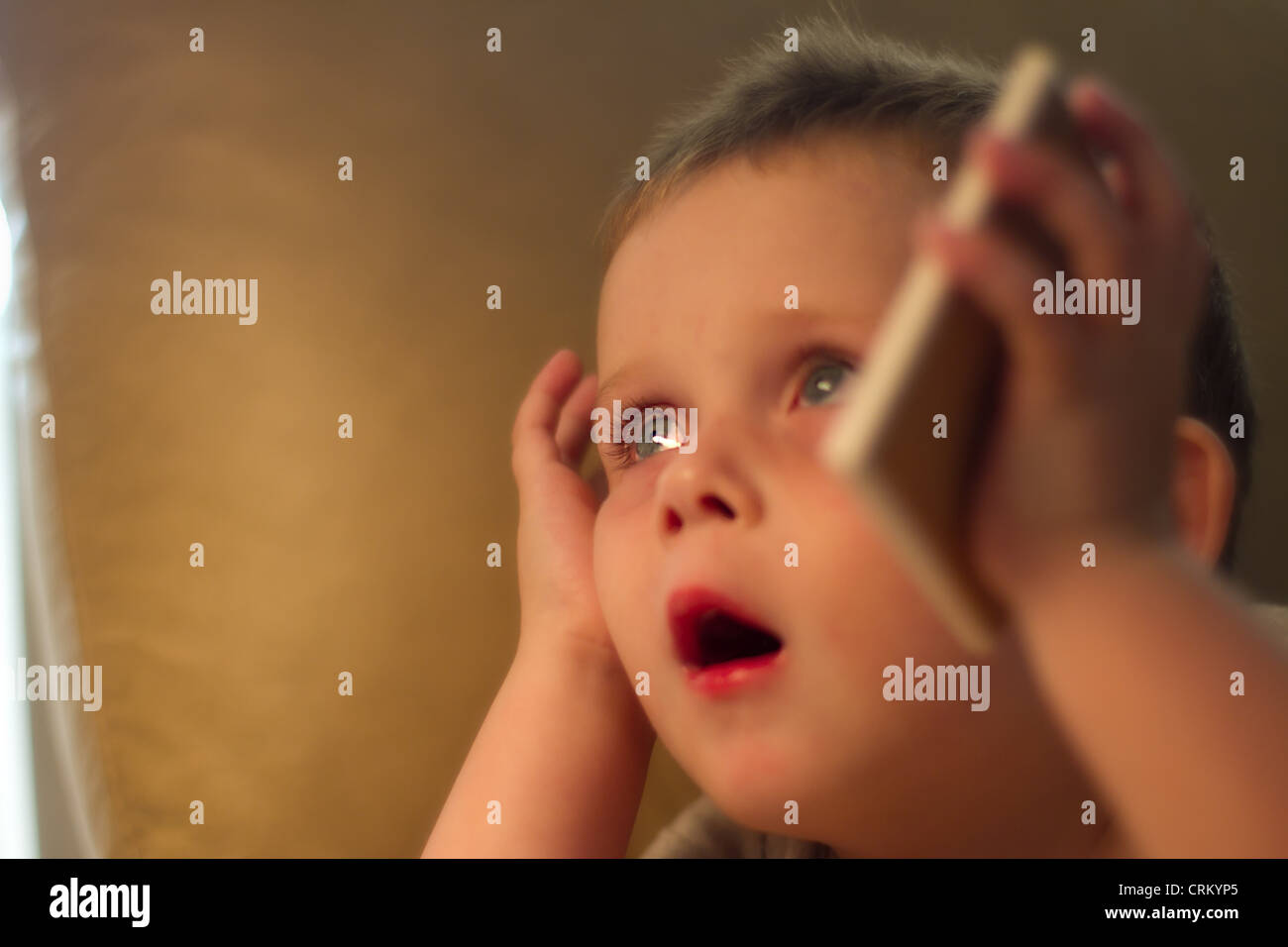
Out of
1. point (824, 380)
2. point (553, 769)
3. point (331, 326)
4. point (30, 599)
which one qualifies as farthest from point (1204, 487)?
point (30, 599)

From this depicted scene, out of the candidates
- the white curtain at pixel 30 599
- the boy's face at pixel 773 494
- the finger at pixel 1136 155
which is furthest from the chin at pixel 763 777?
the white curtain at pixel 30 599

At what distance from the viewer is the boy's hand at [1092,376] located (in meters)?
0.28

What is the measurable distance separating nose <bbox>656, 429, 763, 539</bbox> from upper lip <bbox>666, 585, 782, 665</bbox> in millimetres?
28

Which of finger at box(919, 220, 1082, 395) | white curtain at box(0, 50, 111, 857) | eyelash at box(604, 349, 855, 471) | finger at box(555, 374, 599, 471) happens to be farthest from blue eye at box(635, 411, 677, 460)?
white curtain at box(0, 50, 111, 857)

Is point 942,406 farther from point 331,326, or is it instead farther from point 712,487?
point 331,326

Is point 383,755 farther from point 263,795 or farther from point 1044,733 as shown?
point 1044,733

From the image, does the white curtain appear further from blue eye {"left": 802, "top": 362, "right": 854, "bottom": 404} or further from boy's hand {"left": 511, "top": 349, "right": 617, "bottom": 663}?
blue eye {"left": 802, "top": 362, "right": 854, "bottom": 404}

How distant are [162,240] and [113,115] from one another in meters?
0.09

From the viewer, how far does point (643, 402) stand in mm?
517

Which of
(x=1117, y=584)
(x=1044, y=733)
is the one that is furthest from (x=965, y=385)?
(x=1044, y=733)

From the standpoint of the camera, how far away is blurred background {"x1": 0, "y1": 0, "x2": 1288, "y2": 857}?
0.67 metres

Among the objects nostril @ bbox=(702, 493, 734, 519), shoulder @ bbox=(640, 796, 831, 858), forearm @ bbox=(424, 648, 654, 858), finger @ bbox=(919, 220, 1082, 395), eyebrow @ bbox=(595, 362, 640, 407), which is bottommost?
shoulder @ bbox=(640, 796, 831, 858)

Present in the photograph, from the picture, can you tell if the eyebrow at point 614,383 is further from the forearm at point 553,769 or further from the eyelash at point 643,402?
the forearm at point 553,769

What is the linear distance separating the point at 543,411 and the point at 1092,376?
0.45m
